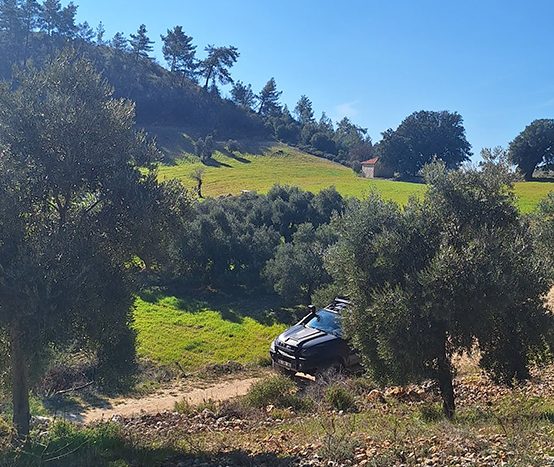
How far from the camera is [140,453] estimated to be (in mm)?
8234

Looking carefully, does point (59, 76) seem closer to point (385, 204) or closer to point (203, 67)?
point (385, 204)

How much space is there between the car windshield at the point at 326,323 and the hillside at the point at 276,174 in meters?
32.8

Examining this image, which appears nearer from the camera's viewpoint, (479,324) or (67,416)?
(479,324)

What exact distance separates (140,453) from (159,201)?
396 cm

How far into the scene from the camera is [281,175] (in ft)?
250

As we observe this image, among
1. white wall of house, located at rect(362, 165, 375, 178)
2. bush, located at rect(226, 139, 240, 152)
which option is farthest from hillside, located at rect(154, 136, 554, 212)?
white wall of house, located at rect(362, 165, 375, 178)

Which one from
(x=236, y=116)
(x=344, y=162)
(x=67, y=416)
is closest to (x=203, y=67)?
(x=236, y=116)

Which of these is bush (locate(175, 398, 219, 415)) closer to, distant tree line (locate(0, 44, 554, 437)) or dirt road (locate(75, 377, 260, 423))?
dirt road (locate(75, 377, 260, 423))

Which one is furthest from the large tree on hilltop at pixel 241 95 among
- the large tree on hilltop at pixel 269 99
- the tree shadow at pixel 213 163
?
the tree shadow at pixel 213 163

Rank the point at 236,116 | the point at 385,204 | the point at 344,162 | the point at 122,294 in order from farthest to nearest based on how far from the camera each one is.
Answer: the point at 236,116
the point at 344,162
the point at 385,204
the point at 122,294

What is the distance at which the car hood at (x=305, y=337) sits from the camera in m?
16.4

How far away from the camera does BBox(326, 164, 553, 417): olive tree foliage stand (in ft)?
32.5

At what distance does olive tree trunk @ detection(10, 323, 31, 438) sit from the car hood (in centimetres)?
865

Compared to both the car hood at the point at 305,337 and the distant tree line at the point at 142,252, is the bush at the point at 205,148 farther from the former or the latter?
the distant tree line at the point at 142,252
